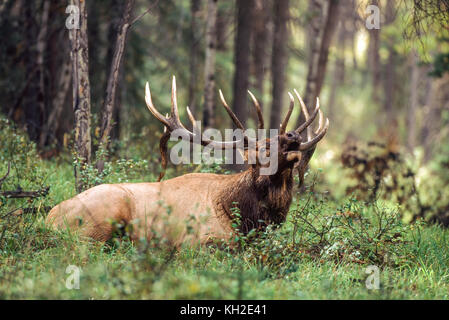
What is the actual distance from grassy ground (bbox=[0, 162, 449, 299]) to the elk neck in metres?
0.32

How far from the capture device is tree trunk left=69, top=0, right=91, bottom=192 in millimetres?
7168

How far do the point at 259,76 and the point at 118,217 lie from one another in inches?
414

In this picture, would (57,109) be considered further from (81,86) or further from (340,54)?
(340,54)

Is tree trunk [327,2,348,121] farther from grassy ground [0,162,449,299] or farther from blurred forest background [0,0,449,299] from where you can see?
grassy ground [0,162,449,299]

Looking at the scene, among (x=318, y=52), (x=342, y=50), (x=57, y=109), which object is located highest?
(x=342, y=50)

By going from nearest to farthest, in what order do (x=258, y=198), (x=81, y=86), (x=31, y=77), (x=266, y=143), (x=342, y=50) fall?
(x=266, y=143) → (x=258, y=198) → (x=81, y=86) → (x=31, y=77) → (x=342, y=50)

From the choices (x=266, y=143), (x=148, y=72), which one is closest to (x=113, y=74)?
(x=266, y=143)

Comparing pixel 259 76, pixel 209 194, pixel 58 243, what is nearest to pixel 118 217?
pixel 58 243

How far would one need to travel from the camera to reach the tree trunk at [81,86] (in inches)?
282

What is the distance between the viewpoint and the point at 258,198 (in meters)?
6.13

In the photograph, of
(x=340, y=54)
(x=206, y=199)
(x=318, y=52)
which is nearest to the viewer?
(x=206, y=199)

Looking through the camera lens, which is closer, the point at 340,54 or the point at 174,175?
the point at 174,175

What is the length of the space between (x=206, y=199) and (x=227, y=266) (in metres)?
1.38

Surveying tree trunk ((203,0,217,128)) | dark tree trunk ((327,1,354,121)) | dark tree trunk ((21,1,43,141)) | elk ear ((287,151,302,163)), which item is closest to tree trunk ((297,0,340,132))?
tree trunk ((203,0,217,128))
